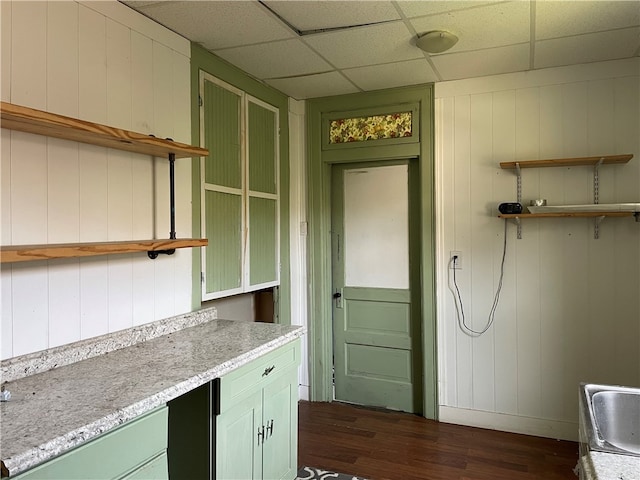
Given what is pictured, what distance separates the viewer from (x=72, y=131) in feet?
5.55

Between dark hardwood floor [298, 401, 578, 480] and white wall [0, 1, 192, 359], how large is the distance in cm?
137

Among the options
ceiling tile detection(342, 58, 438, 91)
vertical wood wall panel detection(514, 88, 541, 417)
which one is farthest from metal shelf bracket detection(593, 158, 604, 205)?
ceiling tile detection(342, 58, 438, 91)

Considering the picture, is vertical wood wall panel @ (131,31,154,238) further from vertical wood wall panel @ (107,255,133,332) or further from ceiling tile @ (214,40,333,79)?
ceiling tile @ (214,40,333,79)

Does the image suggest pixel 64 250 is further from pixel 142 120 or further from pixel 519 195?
pixel 519 195

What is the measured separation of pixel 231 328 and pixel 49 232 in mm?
1018

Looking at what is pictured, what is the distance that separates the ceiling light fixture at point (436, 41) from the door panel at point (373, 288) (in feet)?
3.44

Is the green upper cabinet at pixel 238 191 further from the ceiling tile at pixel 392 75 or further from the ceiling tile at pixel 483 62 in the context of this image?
the ceiling tile at pixel 483 62

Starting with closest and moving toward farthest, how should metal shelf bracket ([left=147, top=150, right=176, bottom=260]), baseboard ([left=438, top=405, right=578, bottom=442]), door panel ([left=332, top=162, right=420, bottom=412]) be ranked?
metal shelf bracket ([left=147, top=150, right=176, bottom=260]), baseboard ([left=438, top=405, right=578, bottom=442]), door panel ([left=332, top=162, right=420, bottom=412])

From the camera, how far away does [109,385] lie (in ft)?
5.18

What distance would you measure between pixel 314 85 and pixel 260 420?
2.35 m

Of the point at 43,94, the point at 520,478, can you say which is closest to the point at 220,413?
the point at 43,94

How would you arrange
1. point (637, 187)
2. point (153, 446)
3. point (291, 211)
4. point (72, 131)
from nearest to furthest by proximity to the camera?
point (153, 446) < point (72, 131) < point (637, 187) < point (291, 211)

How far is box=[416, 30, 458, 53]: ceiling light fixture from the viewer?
2455 millimetres

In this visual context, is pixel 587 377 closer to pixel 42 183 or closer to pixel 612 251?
pixel 612 251
